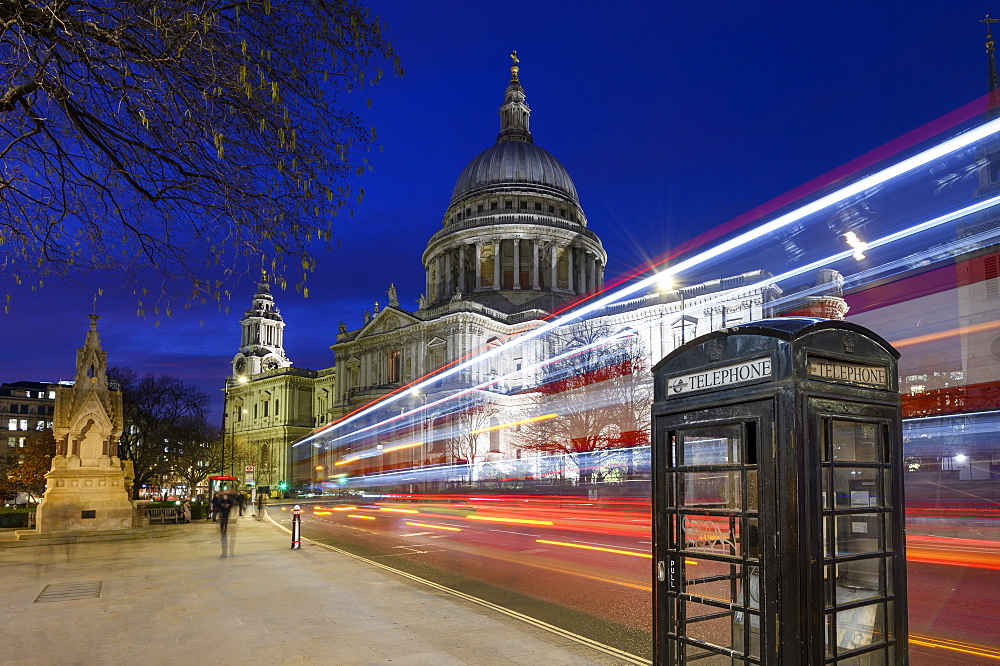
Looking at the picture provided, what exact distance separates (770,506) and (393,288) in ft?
277

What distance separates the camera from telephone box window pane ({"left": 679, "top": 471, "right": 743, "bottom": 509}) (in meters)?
4.98

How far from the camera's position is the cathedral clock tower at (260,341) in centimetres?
12062

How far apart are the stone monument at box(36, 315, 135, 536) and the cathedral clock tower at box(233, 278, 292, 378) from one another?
327 ft

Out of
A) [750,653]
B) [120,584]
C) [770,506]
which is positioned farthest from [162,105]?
[120,584]

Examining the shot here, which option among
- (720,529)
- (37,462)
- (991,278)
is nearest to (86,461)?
(720,529)

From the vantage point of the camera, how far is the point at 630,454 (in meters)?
41.9

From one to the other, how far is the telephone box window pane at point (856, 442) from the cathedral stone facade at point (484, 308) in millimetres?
51312

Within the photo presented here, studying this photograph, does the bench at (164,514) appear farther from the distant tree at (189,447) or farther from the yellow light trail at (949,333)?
the yellow light trail at (949,333)

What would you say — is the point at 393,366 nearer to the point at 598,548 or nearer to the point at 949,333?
the point at 949,333

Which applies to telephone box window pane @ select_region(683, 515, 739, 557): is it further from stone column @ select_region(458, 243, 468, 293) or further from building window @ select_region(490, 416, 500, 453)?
stone column @ select_region(458, 243, 468, 293)

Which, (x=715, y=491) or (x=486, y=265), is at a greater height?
(x=486, y=265)

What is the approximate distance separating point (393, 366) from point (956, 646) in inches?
3038

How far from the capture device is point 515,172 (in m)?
93.2

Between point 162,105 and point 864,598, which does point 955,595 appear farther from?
point 162,105
